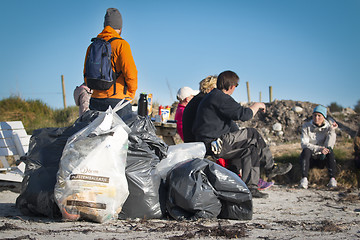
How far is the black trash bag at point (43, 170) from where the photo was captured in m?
2.99

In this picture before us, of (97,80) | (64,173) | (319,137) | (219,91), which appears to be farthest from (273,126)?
(64,173)

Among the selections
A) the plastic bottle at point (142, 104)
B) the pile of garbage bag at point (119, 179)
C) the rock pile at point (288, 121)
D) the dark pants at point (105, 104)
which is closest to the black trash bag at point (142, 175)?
the pile of garbage bag at point (119, 179)

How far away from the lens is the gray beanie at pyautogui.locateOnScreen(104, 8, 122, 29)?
4363 millimetres

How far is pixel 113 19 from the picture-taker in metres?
4.37

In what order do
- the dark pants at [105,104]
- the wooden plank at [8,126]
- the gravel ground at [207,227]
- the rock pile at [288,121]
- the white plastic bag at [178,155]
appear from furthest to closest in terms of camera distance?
the rock pile at [288,121], the wooden plank at [8,126], the dark pants at [105,104], the white plastic bag at [178,155], the gravel ground at [207,227]

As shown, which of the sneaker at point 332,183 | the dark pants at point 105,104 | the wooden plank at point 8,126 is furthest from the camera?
the sneaker at point 332,183

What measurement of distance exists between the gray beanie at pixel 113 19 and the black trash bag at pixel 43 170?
4.67 ft

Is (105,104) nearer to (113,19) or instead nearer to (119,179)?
(113,19)

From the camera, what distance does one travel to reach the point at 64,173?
8.87ft

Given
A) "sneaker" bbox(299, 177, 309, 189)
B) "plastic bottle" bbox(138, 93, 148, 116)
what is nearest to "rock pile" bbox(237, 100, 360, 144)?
"sneaker" bbox(299, 177, 309, 189)

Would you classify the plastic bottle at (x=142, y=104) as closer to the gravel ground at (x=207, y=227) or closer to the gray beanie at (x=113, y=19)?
the gray beanie at (x=113, y=19)

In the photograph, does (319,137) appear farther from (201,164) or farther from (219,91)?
(201,164)

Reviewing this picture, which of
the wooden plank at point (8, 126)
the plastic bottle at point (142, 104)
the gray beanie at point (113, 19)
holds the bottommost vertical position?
the wooden plank at point (8, 126)

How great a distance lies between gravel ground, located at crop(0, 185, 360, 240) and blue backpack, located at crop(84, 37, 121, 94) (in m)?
1.46
